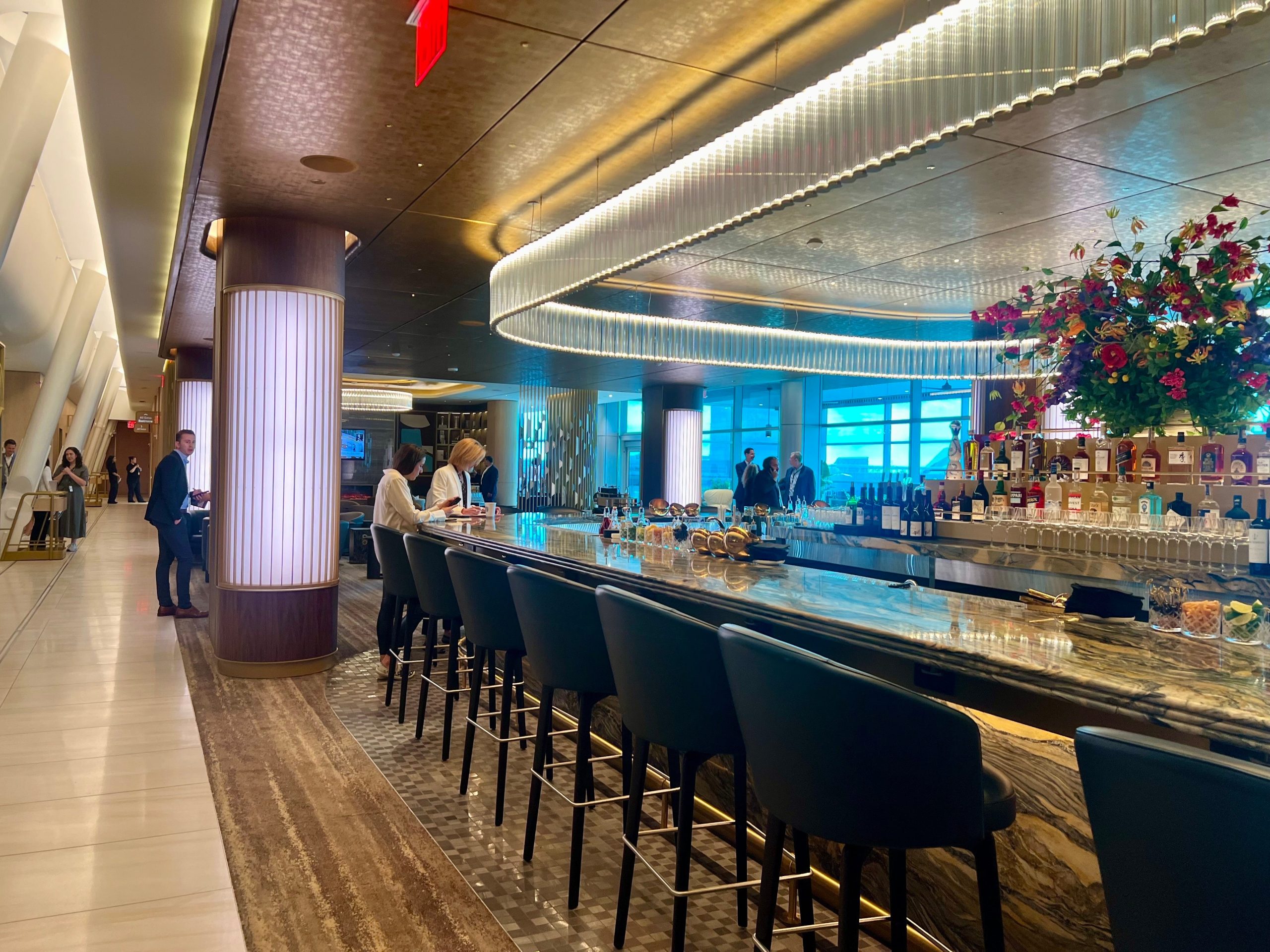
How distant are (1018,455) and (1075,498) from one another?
63cm

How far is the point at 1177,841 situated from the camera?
1079mm

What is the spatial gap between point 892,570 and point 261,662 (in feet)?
13.4

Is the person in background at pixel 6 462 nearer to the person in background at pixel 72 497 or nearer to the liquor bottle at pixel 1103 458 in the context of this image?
the person in background at pixel 72 497

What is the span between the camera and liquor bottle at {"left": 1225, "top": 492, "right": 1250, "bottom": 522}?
395 centimetres

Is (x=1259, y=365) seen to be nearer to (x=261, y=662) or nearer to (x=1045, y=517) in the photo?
(x=1045, y=517)

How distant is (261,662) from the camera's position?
19.4ft

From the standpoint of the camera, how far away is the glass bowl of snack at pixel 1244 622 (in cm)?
196

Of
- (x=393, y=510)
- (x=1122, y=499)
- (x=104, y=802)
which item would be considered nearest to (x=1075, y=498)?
(x=1122, y=499)

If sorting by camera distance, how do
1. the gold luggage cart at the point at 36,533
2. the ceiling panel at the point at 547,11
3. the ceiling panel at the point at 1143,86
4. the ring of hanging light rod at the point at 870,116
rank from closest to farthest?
the ring of hanging light rod at the point at 870,116
the ceiling panel at the point at 547,11
the ceiling panel at the point at 1143,86
the gold luggage cart at the point at 36,533

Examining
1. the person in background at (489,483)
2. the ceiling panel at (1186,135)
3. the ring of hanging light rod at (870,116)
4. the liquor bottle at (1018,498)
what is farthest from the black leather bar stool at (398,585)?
the person in background at (489,483)

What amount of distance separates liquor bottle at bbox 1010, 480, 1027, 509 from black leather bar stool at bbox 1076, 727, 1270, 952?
3.90 meters

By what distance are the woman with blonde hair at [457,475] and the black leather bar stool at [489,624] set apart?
3.04 meters

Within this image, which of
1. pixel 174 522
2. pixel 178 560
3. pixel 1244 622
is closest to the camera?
pixel 1244 622

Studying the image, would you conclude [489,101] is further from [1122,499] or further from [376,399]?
[376,399]
